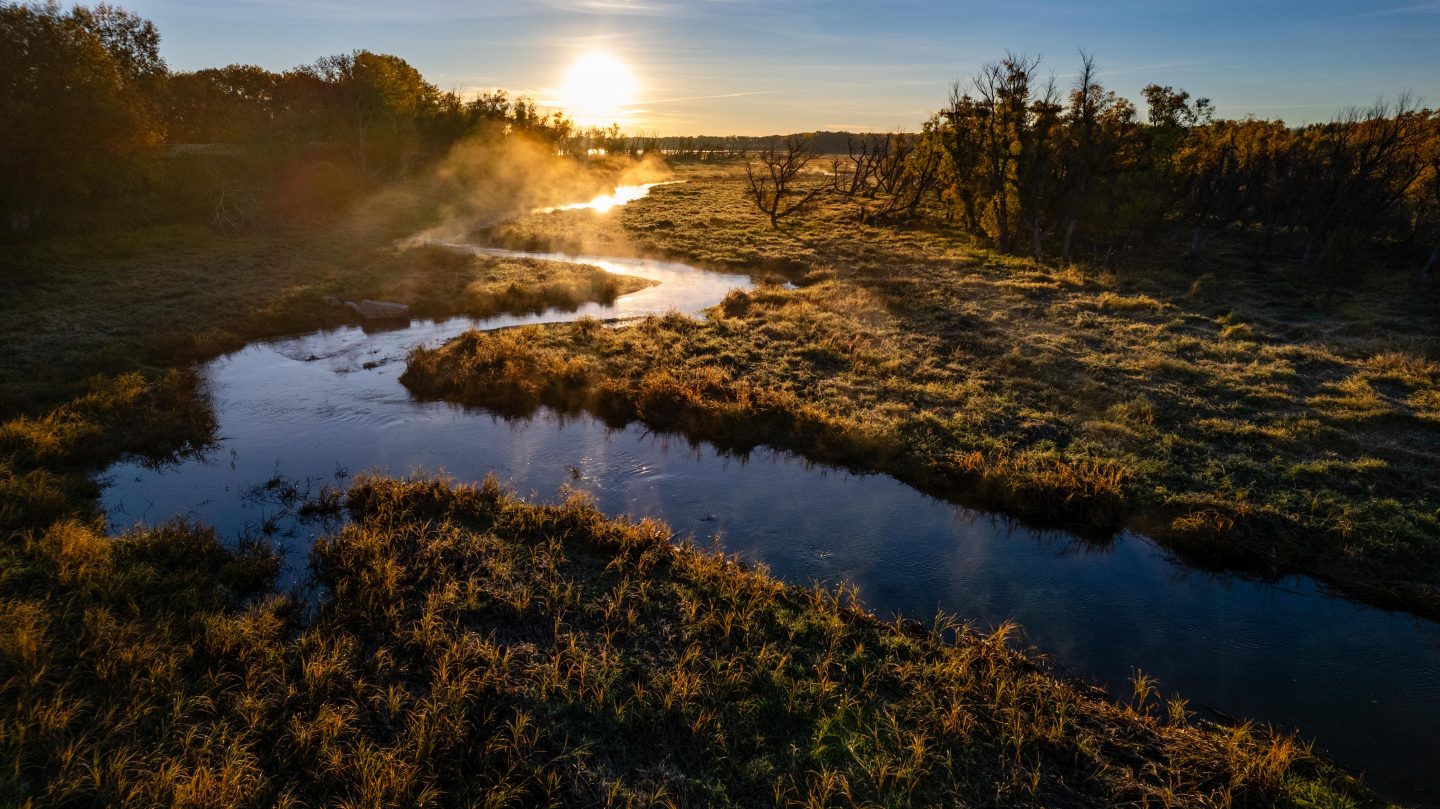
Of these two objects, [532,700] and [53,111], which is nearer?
[532,700]

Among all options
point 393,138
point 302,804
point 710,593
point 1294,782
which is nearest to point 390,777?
point 302,804

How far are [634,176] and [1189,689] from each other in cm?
11713

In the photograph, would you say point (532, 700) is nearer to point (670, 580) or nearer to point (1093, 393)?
point (670, 580)

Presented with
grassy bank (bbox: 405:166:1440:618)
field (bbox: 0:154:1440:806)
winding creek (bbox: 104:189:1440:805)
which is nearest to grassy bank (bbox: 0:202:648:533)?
field (bbox: 0:154:1440:806)

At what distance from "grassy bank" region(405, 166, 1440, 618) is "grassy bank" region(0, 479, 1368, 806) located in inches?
232

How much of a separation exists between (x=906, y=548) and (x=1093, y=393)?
423 inches

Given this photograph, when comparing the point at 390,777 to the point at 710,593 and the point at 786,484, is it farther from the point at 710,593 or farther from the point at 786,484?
the point at 786,484

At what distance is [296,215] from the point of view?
48.6 m

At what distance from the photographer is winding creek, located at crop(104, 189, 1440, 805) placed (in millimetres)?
9156

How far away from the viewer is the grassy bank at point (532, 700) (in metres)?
7.11

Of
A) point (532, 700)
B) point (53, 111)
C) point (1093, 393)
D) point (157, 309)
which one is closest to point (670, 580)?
point (532, 700)

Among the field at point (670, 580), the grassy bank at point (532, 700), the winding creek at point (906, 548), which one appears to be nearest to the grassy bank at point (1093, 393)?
the field at point (670, 580)

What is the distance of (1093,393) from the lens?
19156 mm

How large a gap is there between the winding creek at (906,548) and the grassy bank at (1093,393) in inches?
39.1
